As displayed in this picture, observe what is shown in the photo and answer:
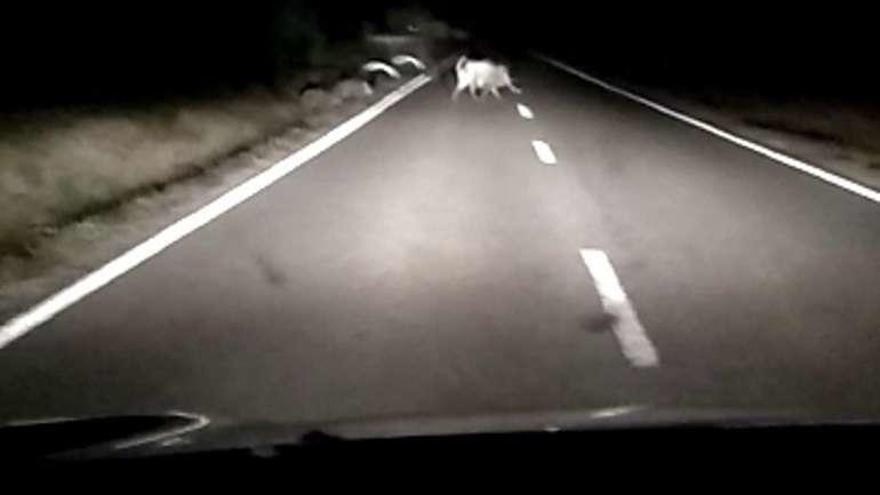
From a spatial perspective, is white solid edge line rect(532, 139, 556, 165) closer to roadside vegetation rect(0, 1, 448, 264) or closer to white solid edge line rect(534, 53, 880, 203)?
white solid edge line rect(534, 53, 880, 203)

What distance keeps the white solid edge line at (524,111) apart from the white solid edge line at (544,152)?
5446mm

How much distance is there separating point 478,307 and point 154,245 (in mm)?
3809

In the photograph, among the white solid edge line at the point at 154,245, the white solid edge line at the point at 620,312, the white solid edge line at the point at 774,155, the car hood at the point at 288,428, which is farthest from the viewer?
the white solid edge line at the point at 774,155

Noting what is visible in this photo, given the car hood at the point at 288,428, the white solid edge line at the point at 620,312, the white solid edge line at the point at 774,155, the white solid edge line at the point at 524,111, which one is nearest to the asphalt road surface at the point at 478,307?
the white solid edge line at the point at 620,312

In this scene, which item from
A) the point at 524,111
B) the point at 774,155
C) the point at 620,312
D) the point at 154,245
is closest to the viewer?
the point at 620,312

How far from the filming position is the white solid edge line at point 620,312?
936cm

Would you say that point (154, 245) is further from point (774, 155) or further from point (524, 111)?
point (524, 111)

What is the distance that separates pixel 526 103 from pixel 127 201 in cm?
1897

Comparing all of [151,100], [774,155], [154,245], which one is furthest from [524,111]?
[154,245]

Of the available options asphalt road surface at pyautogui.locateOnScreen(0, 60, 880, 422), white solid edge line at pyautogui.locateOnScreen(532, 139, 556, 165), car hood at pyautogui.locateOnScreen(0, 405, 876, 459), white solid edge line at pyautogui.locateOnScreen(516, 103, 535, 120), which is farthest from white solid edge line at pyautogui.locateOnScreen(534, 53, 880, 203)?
car hood at pyautogui.locateOnScreen(0, 405, 876, 459)

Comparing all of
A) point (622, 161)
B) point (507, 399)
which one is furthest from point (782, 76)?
point (507, 399)

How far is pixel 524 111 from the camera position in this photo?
106 feet

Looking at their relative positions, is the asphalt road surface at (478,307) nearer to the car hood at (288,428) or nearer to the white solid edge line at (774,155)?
the white solid edge line at (774,155)

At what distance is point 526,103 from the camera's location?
35031 millimetres
